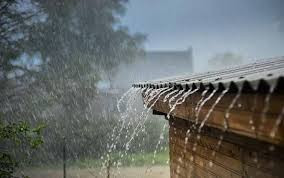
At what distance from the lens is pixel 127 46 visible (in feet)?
68.2

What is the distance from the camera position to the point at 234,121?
2059 millimetres

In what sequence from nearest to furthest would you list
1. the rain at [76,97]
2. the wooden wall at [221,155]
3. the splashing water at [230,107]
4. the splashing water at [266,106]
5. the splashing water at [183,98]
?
the splashing water at [266,106]
the splashing water at [230,107]
the wooden wall at [221,155]
the splashing water at [183,98]
the rain at [76,97]

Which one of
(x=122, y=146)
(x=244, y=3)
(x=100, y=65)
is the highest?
(x=244, y=3)

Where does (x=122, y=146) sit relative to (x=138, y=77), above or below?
below

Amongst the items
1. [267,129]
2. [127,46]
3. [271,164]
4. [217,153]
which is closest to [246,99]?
[267,129]

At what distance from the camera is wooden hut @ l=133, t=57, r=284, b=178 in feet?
5.53

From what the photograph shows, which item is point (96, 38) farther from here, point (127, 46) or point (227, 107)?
point (227, 107)

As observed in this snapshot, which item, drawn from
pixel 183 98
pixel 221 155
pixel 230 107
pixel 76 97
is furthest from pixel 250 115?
pixel 76 97

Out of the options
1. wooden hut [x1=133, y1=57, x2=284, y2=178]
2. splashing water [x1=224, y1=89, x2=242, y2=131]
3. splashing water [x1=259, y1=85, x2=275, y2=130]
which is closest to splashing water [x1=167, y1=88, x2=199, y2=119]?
wooden hut [x1=133, y1=57, x2=284, y2=178]

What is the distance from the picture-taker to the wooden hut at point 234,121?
1686 mm

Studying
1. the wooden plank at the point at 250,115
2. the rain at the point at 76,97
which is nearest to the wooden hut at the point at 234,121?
the wooden plank at the point at 250,115

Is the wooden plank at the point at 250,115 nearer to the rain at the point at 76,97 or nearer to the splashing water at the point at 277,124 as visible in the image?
the splashing water at the point at 277,124

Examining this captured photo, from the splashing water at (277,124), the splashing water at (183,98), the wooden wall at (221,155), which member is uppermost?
the splashing water at (183,98)

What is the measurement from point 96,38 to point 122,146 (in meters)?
6.81
